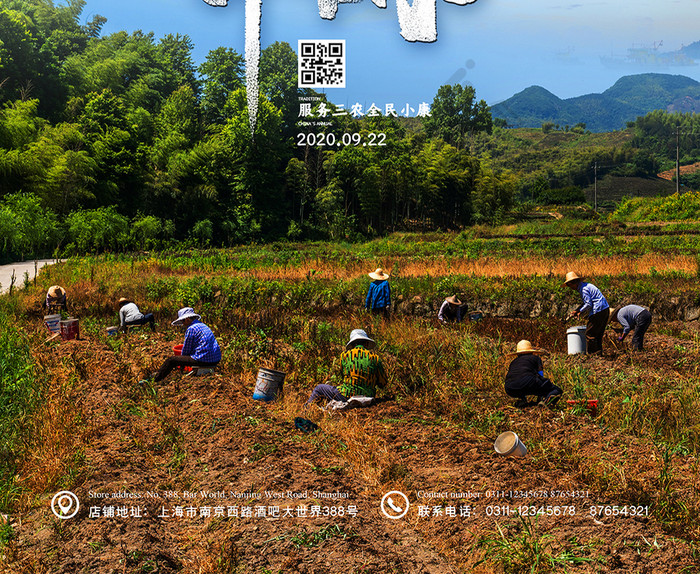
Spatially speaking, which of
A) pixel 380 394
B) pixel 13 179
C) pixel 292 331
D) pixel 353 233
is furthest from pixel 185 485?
pixel 353 233

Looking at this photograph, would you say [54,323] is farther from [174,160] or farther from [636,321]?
[174,160]

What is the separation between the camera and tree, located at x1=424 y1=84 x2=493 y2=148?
3086 inches

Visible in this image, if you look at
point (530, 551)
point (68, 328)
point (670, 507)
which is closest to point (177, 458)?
→ point (530, 551)

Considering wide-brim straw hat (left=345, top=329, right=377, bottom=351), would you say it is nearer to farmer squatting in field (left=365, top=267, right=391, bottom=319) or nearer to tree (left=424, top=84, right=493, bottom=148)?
farmer squatting in field (left=365, top=267, right=391, bottom=319)

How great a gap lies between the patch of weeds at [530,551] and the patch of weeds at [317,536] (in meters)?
0.94

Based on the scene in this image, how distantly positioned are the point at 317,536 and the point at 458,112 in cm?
8118

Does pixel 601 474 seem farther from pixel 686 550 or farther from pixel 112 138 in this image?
pixel 112 138

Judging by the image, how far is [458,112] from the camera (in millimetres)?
79375

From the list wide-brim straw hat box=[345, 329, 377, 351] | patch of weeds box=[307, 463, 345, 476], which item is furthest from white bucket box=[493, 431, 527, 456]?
wide-brim straw hat box=[345, 329, 377, 351]

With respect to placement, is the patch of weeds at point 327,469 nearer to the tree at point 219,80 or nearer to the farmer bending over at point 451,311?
the farmer bending over at point 451,311

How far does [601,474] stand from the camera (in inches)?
190

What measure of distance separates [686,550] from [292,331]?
7885mm

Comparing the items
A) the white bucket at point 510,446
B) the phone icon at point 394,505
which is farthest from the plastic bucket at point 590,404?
the phone icon at point 394,505

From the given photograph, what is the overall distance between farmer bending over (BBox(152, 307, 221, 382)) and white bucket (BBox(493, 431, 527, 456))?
416cm
